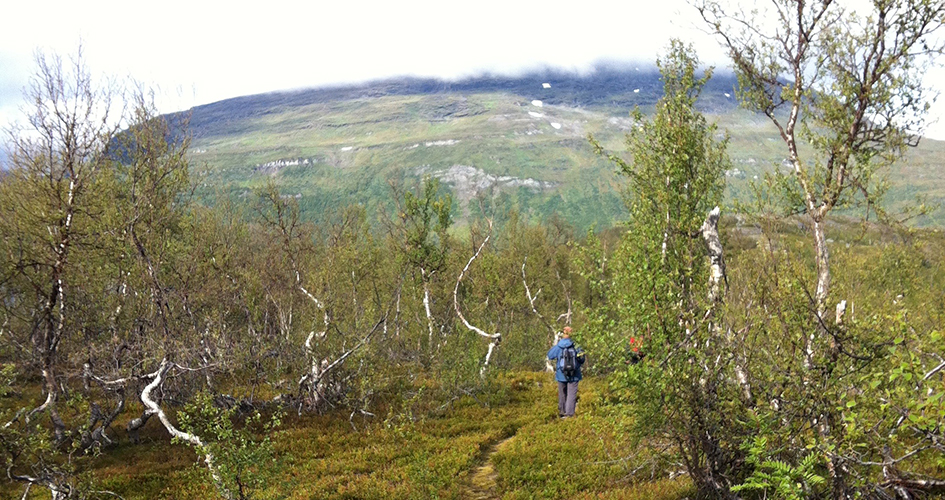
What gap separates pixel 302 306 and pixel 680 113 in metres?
19.5

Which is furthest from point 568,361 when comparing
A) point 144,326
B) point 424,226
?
point 424,226

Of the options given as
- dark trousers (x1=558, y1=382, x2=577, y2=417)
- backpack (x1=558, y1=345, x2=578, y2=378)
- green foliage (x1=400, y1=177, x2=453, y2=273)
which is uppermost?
green foliage (x1=400, y1=177, x2=453, y2=273)

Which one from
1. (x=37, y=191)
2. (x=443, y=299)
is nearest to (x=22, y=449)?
(x=37, y=191)

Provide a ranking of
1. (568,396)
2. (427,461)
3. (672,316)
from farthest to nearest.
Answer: (568,396)
(427,461)
(672,316)

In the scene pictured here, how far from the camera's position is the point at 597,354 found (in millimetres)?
9727

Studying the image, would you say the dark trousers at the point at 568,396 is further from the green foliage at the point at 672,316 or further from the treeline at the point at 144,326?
the green foliage at the point at 672,316

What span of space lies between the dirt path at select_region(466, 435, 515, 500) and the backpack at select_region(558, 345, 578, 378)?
11.4ft

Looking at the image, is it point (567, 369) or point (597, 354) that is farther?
point (567, 369)

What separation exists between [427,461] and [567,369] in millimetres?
5334

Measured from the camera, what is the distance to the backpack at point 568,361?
16188 mm

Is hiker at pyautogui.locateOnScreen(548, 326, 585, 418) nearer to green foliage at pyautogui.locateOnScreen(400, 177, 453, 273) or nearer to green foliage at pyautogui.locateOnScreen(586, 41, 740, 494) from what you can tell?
green foliage at pyautogui.locateOnScreen(586, 41, 740, 494)

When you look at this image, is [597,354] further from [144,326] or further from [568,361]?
[144,326]

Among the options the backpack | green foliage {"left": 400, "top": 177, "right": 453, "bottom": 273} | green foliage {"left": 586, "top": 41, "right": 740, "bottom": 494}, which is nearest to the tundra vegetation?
green foliage {"left": 586, "top": 41, "right": 740, "bottom": 494}

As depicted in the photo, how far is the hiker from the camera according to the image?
16.2m
